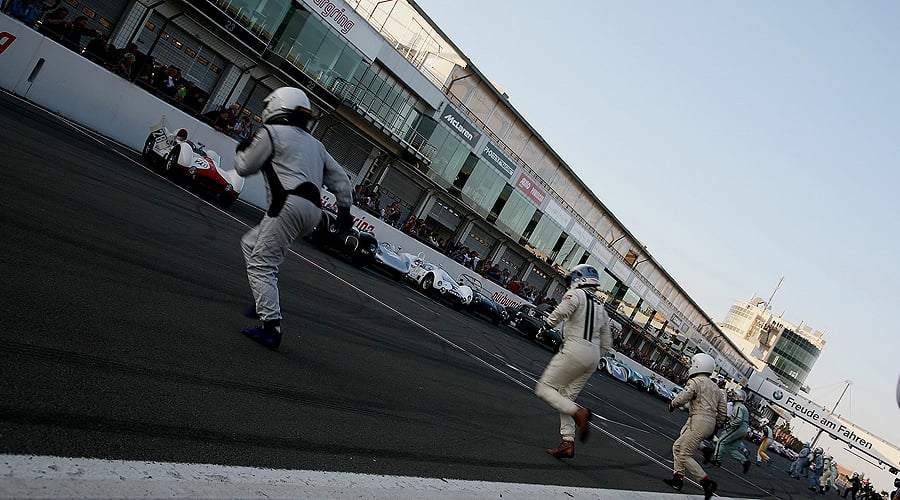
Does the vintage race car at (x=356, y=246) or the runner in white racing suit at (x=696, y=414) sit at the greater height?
the runner in white racing suit at (x=696, y=414)

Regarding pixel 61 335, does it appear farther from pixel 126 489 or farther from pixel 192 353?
pixel 126 489

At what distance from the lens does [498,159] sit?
129 ft

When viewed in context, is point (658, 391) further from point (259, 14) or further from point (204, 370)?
point (204, 370)

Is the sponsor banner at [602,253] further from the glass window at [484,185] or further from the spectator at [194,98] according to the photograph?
the spectator at [194,98]

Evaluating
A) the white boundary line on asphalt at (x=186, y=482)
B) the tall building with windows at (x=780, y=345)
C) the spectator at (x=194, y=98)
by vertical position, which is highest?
the tall building with windows at (x=780, y=345)

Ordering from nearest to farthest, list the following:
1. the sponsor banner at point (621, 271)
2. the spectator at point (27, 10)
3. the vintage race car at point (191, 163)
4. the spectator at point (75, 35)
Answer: the vintage race car at point (191, 163) → the spectator at point (27, 10) → the spectator at point (75, 35) → the sponsor banner at point (621, 271)

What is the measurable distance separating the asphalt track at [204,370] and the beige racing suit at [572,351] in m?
0.53

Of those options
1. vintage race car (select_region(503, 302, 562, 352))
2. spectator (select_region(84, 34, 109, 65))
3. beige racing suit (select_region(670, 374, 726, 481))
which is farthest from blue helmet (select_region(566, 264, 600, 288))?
vintage race car (select_region(503, 302, 562, 352))

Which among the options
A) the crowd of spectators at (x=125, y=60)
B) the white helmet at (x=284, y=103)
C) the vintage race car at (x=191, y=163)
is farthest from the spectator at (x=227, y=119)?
the white helmet at (x=284, y=103)

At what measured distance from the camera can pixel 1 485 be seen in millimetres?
1862

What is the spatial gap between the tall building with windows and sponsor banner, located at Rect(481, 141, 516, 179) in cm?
10185

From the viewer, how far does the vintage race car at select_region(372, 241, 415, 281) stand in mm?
19469

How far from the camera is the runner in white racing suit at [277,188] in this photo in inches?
190

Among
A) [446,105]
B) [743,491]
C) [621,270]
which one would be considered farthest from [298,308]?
[621,270]
